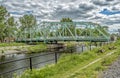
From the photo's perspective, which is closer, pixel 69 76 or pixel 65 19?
pixel 69 76

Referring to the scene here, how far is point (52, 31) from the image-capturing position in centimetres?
11581

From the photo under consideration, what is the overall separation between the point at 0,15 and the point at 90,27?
4010cm

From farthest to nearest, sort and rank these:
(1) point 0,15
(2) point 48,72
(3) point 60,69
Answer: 1. (1) point 0,15
2. (3) point 60,69
3. (2) point 48,72

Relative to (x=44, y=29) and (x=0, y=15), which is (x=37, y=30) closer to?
(x=44, y=29)

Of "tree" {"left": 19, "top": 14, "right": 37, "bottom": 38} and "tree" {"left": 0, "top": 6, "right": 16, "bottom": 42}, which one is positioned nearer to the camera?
"tree" {"left": 0, "top": 6, "right": 16, "bottom": 42}

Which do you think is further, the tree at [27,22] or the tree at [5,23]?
the tree at [27,22]

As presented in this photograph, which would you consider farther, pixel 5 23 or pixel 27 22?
pixel 27 22

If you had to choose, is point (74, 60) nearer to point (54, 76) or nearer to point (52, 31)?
point (54, 76)

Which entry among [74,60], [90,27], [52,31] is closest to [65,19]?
[52,31]

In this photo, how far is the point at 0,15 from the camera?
8550 centimetres

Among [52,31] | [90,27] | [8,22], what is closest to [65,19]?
[52,31]

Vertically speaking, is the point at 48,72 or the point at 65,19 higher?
the point at 65,19

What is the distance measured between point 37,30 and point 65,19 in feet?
86.0

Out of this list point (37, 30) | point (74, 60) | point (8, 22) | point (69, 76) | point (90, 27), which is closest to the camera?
point (69, 76)
